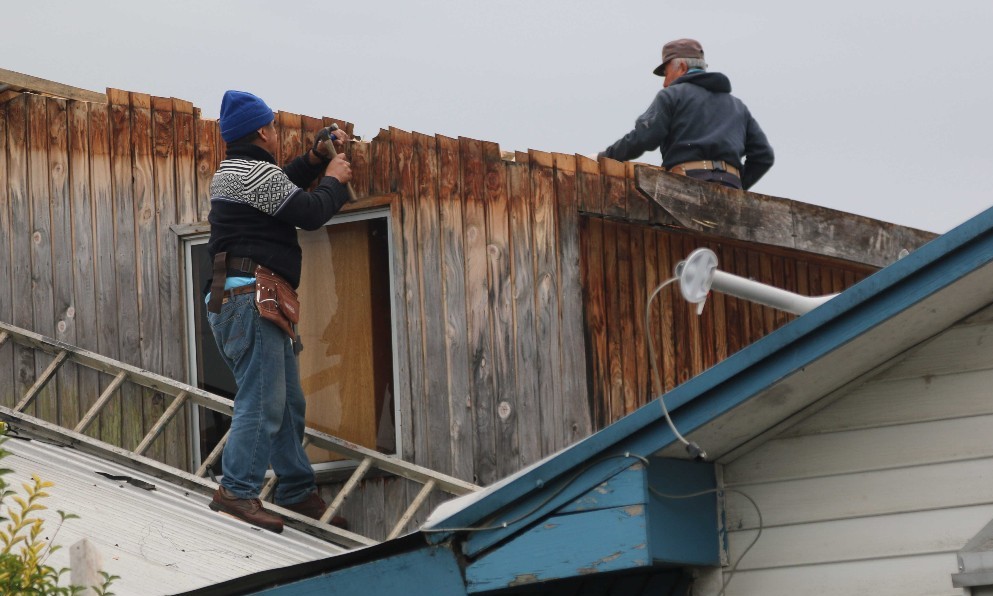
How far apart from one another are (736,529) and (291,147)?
14.7 ft

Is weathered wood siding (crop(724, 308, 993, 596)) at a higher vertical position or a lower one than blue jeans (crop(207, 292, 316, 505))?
lower

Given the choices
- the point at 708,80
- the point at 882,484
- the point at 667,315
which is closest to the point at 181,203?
the point at 667,315

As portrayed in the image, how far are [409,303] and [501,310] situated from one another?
0.53m

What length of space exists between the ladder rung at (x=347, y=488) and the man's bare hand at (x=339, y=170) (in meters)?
1.53

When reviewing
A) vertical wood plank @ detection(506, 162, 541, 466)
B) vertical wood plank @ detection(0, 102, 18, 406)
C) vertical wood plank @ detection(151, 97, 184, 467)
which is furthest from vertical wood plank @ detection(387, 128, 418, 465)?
vertical wood plank @ detection(0, 102, 18, 406)

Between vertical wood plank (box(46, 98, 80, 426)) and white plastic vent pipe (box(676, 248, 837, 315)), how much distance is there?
557cm

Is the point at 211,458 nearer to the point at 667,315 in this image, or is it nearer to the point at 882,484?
the point at 667,315

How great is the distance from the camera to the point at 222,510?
753cm

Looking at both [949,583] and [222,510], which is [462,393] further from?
[949,583]

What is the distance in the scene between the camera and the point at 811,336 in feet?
15.4

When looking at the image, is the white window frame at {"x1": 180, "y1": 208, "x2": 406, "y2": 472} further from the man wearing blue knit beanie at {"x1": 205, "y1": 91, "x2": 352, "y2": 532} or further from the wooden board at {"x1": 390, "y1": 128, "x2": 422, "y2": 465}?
the man wearing blue knit beanie at {"x1": 205, "y1": 91, "x2": 352, "y2": 532}

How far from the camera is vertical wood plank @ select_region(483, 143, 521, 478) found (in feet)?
27.6

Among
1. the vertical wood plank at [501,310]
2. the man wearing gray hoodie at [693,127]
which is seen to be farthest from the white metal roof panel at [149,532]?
the man wearing gray hoodie at [693,127]

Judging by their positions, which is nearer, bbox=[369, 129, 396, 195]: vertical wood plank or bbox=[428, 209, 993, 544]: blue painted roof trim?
bbox=[428, 209, 993, 544]: blue painted roof trim
